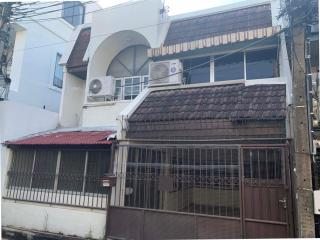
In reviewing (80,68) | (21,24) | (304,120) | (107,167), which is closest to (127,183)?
(107,167)

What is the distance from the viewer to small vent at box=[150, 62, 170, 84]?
24.5 ft

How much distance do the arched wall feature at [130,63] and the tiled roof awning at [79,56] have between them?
1.03 meters

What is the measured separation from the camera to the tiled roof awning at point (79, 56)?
972cm

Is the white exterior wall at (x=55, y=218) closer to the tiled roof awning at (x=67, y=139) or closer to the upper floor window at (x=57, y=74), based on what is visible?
the tiled roof awning at (x=67, y=139)

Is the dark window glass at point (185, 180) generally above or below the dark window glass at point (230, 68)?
below

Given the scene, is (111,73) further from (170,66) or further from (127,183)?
(127,183)

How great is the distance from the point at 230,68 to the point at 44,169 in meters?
5.76

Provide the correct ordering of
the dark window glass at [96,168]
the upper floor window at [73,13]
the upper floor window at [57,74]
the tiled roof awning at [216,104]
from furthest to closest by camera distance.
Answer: the upper floor window at [73,13], the upper floor window at [57,74], the dark window glass at [96,168], the tiled roof awning at [216,104]

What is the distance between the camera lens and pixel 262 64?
7.18 meters

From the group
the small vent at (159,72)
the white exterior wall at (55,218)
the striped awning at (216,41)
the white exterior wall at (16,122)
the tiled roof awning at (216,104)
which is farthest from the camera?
the white exterior wall at (16,122)

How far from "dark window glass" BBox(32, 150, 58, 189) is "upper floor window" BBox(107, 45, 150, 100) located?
2.85m

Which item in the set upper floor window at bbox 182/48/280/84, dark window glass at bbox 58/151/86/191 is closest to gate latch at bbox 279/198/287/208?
upper floor window at bbox 182/48/280/84

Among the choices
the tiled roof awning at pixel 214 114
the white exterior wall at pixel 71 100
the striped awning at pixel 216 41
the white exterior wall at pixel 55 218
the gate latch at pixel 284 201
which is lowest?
the white exterior wall at pixel 55 218

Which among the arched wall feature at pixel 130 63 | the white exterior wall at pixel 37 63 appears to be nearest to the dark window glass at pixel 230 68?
the arched wall feature at pixel 130 63
